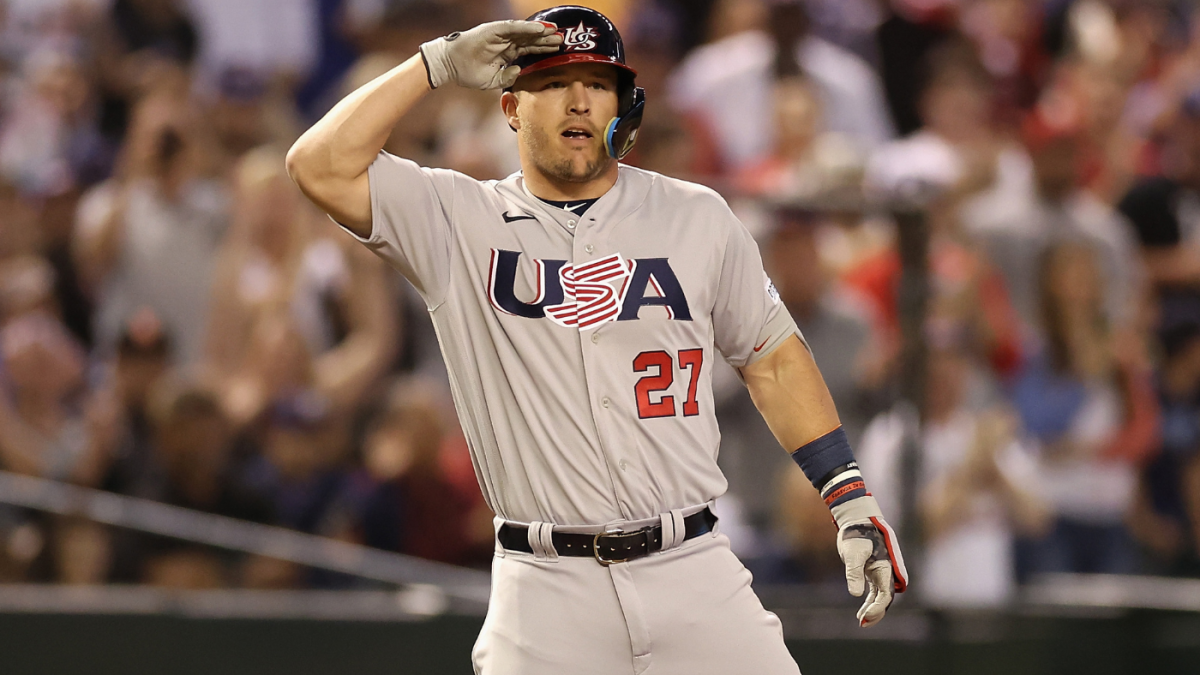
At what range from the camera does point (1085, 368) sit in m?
6.61

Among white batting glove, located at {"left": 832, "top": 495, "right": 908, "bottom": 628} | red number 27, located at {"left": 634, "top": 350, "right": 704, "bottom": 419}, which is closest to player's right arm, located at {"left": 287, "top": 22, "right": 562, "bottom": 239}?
red number 27, located at {"left": 634, "top": 350, "right": 704, "bottom": 419}

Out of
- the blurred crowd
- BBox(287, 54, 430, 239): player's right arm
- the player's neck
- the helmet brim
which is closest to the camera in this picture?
BBox(287, 54, 430, 239): player's right arm

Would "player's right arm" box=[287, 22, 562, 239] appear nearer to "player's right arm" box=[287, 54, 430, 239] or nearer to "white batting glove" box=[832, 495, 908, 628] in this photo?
"player's right arm" box=[287, 54, 430, 239]

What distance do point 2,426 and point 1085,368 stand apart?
175 inches

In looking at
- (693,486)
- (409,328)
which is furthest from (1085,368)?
(693,486)

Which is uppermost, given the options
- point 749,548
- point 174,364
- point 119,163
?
point 119,163

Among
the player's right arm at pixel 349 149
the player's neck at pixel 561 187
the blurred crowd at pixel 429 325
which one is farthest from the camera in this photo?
the blurred crowd at pixel 429 325

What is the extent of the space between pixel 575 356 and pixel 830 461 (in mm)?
628

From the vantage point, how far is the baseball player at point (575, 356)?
3.17 m

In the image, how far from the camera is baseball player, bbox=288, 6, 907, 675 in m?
3.17

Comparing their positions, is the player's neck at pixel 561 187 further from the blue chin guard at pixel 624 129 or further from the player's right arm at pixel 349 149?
the player's right arm at pixel 349 149


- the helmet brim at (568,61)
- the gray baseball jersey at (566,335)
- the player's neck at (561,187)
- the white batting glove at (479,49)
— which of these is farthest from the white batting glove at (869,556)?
the white batting glove at (479,49)

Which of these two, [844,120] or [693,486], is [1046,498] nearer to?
[844,120]

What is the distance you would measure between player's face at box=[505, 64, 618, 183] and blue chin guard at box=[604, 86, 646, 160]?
0.04 metres
